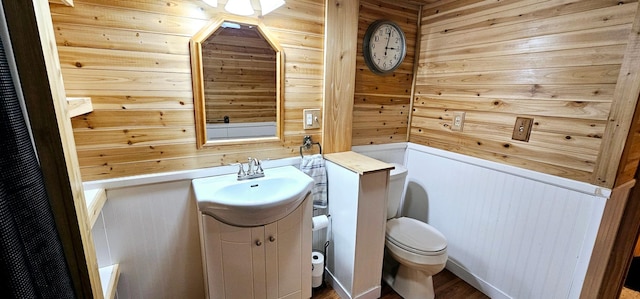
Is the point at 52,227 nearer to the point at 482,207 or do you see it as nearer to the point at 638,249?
the point at 482,207

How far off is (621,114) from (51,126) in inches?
79.2

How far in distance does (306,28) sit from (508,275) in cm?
194

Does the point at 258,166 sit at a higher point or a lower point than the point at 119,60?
A: lower

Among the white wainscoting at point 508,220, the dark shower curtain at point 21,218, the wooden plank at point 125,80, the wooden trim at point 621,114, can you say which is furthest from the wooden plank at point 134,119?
the wooden trim at point 621,114

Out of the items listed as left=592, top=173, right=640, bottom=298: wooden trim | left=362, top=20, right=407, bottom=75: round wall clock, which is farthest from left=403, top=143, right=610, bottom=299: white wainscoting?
left=362, top=20, right=407, bottom=75: round wall clock

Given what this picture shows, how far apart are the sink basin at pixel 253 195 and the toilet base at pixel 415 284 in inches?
35.7

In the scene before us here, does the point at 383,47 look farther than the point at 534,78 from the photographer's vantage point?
Yes

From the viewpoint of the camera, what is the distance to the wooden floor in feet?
5.77

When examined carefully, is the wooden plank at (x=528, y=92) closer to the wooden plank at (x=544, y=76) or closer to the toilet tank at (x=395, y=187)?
the wooden plank at (x=544, y=76)

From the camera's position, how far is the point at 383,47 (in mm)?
1904

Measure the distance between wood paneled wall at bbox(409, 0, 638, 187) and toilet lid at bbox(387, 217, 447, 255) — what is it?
1.98 ft

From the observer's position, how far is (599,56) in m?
1.24

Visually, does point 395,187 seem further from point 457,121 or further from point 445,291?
point 445,291

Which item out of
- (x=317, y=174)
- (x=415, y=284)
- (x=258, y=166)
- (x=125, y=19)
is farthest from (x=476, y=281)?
(x=125, y=19)
